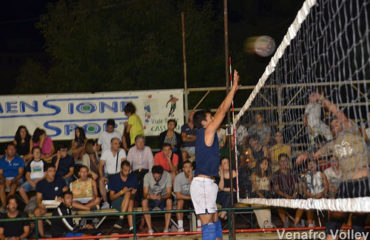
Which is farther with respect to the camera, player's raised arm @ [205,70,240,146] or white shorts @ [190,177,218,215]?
white shorts @ [190,177,218,215]

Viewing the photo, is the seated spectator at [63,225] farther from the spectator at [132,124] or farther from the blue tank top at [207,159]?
the blue tank top at [207,159]

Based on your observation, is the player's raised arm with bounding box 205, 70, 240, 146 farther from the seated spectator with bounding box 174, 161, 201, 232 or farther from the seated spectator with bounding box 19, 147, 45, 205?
the seated spectator with bounding box 19, 147, 45, 205

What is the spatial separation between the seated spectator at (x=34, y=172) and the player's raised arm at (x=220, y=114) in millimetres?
6610

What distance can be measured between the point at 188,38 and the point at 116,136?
16.9 m

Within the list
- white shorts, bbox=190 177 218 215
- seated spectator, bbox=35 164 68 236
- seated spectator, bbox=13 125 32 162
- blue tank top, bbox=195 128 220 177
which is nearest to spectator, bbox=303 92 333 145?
blue tank top, bbox=195 128 220 177

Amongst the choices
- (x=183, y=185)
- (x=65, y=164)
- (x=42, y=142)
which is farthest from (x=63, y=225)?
(x=42, y=142)

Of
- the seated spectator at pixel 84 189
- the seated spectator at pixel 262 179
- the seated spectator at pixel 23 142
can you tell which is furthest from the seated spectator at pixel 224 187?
the seated spectator at pixel 23 142

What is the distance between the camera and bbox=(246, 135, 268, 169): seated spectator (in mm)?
11562

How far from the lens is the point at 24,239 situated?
1170 cm

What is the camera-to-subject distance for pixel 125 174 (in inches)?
521

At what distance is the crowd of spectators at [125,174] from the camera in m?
11.8

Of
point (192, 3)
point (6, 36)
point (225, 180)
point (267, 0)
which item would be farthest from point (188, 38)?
point (6, 36)

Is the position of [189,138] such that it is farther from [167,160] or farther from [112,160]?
[112,160]

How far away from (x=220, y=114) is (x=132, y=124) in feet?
23.4
